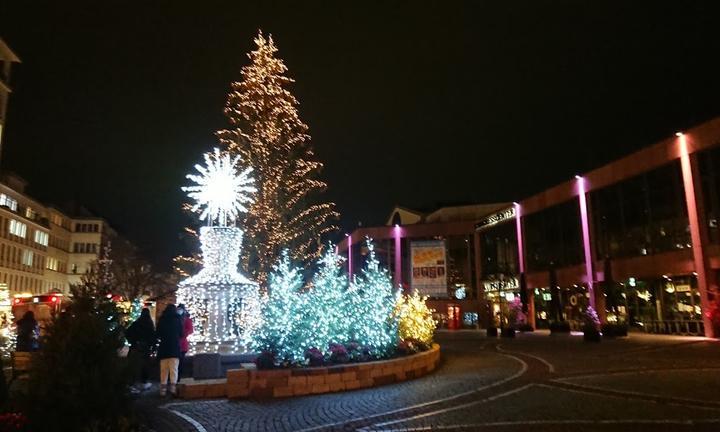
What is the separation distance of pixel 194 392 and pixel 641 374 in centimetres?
1022

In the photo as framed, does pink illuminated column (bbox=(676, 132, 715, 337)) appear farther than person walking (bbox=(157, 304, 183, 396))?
Yes

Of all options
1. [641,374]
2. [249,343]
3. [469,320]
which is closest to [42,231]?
[469,320]

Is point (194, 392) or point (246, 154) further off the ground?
point (246, 154)

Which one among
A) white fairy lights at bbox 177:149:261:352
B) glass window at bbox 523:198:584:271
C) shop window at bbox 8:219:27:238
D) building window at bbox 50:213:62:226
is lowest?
white fairy lights at bbox 177:149:261:352

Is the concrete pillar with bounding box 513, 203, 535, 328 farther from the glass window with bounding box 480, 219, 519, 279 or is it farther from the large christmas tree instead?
the large christmas tree

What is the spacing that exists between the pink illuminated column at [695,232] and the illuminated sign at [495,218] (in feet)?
59.2

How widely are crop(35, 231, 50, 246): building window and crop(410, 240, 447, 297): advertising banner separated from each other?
57646 mm

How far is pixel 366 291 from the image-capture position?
1447cm

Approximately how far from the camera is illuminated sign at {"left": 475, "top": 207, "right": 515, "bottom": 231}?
44719 millimetres

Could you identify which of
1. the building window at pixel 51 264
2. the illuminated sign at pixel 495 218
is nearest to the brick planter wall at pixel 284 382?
the illuminated sign at pixel 495 218

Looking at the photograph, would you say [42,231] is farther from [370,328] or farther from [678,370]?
[678,370]

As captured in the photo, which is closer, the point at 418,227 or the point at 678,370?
the point at 678,370

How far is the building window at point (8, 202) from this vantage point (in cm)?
6388

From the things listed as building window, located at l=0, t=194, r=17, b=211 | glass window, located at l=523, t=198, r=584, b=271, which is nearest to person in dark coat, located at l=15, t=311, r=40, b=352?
glass window, located at l=523, t=198, r=584, b=271
